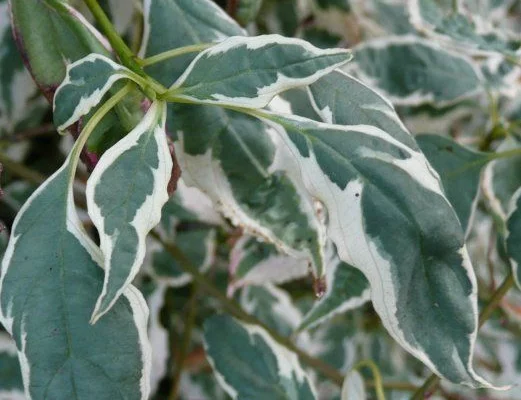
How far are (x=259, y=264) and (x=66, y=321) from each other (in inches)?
15.6

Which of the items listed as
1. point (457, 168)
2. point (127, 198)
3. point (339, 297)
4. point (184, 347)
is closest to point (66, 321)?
point (127, 198)

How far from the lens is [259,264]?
32.5 inches

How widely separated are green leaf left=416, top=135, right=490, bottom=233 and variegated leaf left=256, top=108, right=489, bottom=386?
0.74 ft

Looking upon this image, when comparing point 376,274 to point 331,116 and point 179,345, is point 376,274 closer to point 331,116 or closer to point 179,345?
point 331,116

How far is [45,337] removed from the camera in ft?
1.46

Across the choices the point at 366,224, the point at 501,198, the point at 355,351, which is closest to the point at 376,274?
the point at 366,224

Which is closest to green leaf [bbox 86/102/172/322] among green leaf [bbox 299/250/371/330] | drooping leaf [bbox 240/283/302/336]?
green leaf [bbox 299/250/371/330]

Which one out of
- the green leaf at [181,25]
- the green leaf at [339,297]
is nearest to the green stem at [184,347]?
the green leaf at [339,297]

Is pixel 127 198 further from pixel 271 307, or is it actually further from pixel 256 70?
pixel 271 307

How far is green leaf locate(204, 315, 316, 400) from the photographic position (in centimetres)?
74

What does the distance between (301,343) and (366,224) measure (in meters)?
0.49

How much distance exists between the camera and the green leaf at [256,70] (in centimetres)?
47

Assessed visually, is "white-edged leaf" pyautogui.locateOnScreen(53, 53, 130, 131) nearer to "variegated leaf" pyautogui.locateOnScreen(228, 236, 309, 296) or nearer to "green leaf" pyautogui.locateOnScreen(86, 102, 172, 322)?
"green leaf" pyautogui.locateOnScreen(86, 102, 172, 322)

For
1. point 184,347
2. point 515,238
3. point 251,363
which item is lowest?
point 184,347
